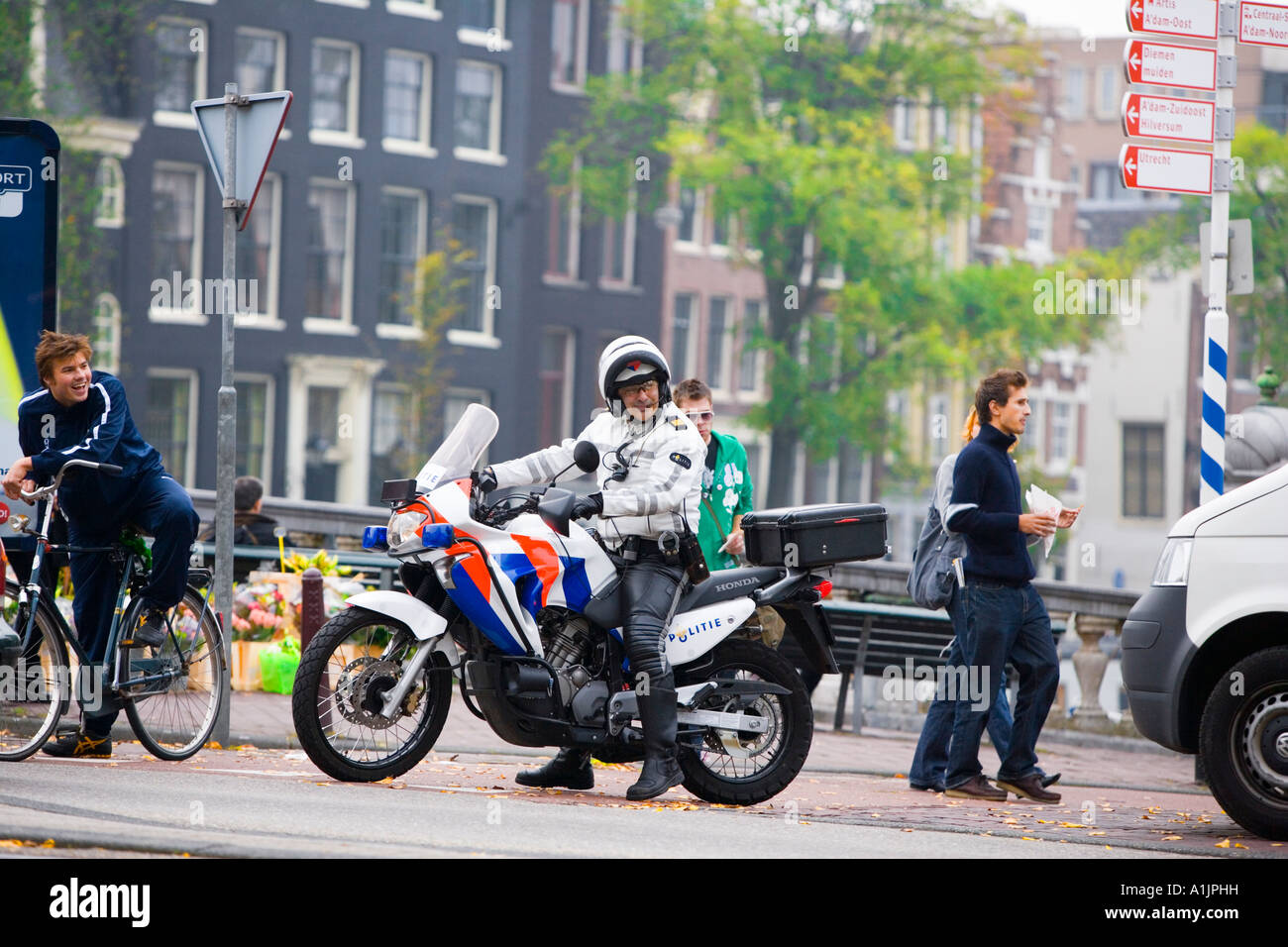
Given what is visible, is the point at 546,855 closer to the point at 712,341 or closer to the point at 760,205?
the point at 760,205

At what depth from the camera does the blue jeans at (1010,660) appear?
891cm

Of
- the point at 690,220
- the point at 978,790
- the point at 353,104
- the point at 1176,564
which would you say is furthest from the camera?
the point at 690,220

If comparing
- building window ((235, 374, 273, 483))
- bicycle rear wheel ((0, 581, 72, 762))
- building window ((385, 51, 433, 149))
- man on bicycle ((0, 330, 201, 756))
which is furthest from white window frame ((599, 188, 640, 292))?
bicycle rear wheel ((0, 581, 72, 762))

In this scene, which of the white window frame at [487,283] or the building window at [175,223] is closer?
the building window at [175,223]

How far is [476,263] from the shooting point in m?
39.3

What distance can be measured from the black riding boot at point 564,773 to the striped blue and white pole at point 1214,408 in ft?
13.5

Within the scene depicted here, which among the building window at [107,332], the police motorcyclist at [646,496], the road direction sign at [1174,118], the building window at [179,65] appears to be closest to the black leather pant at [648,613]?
the police motorcyclist at [646,496]

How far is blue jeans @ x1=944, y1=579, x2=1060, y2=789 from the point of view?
351 inches

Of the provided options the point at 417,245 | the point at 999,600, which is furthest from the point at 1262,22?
the point at 417,245

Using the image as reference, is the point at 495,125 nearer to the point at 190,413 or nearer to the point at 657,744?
the point at 190,413

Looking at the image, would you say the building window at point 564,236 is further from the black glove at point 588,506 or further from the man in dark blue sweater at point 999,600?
the black glove at point 588,506

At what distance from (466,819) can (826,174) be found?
30798mm
